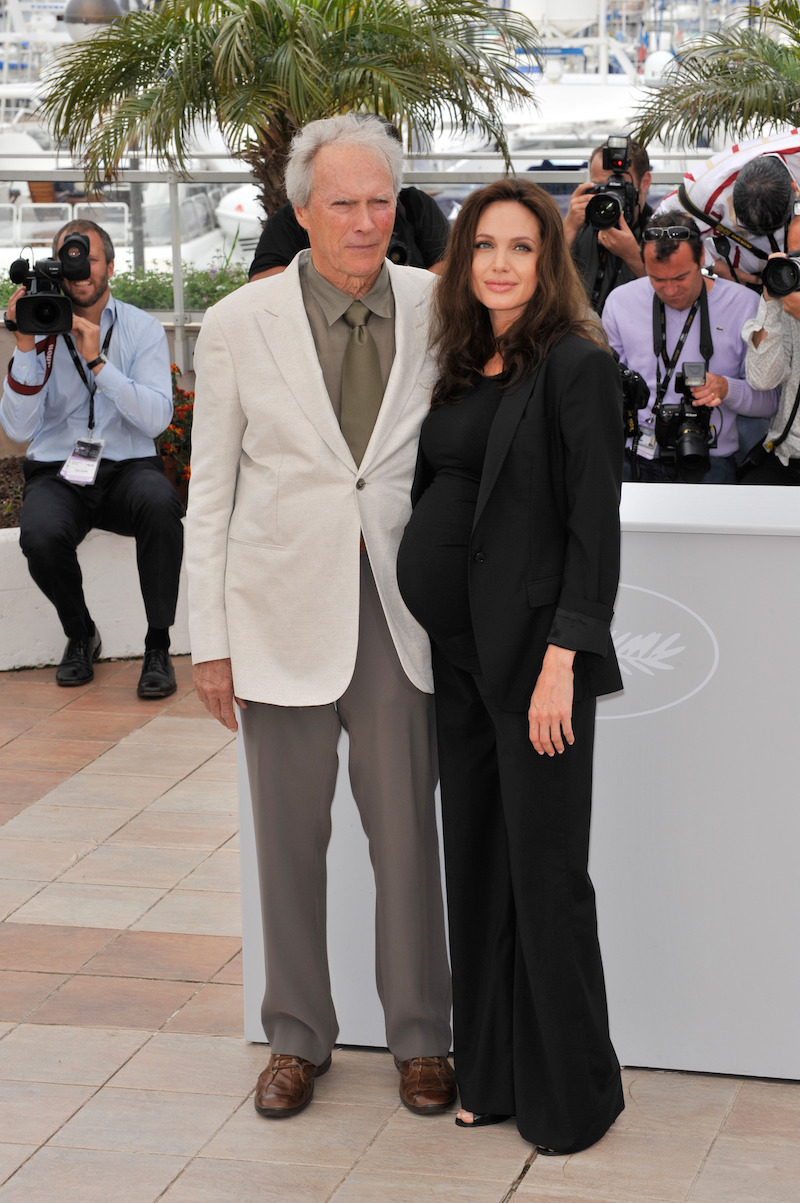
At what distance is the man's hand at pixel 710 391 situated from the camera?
14.0ft

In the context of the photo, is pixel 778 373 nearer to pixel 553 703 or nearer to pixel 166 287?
pixel 553 703

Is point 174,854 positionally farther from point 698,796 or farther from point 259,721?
point 698,796

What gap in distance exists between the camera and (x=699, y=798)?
8.89 feet

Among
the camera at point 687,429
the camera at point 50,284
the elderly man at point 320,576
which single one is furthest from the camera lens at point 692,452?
the camera at point 50,284

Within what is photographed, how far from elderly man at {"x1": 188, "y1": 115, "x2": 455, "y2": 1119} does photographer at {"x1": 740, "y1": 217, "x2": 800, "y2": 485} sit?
1.73 meters

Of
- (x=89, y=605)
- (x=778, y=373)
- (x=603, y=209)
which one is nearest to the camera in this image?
(x=778, y=373)

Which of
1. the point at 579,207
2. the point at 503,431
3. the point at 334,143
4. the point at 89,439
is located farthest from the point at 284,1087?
the point at 89,439

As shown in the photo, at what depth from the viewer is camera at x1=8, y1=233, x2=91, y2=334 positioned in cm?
516

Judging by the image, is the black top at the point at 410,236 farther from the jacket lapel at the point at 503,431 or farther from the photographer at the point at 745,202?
the jacket lapel at the point at 503,431

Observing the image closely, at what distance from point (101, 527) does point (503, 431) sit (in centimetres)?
350

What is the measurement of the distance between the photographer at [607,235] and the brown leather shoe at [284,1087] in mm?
2988

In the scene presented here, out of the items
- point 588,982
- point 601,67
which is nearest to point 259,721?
point 588,982

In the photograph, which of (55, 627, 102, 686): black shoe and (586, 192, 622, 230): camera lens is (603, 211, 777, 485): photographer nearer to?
(586, 192, 622, 230): camera lens

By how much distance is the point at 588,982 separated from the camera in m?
2.51
